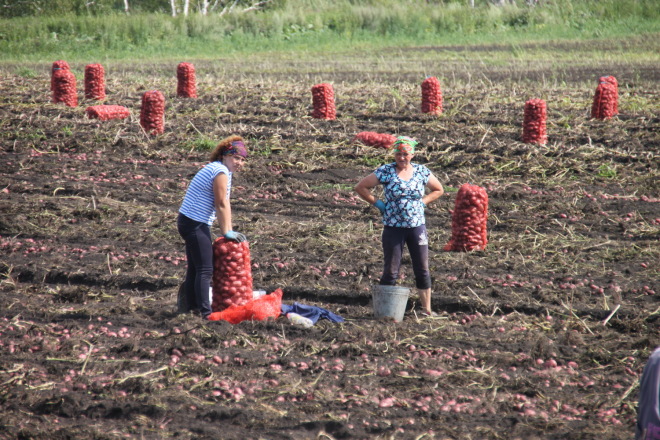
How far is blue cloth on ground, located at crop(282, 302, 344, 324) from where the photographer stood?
681 cm

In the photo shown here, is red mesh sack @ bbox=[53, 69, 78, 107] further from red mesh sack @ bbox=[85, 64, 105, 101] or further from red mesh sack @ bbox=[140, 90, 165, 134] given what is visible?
red mesh sack @ bbox=[140, 90, 165, 134]

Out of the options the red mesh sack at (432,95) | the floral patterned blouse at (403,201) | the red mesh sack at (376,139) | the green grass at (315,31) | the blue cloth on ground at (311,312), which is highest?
the green grass at (315,31)

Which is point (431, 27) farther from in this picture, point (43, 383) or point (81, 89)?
point (43, 383)

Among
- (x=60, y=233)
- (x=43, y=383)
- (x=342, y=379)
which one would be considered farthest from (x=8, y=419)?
(x=60, y=233)

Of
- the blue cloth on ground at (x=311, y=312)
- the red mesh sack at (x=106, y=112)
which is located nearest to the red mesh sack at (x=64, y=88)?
the red mesh sack at (x=106, y=112)

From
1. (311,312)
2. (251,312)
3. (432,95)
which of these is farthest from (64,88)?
(311,312)

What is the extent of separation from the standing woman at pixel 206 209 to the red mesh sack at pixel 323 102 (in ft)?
29.8

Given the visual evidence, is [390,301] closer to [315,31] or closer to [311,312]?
[311,312]

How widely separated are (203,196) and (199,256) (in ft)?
1.65

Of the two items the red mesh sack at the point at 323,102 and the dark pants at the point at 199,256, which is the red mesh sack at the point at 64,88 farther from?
the dark pants at the point at 199,256

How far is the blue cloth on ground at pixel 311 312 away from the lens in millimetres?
6814

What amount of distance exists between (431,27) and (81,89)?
1894 cm

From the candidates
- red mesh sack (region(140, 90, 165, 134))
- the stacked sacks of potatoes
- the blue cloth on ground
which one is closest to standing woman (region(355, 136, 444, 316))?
the blue cloth on ground

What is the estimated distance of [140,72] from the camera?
23.8m
